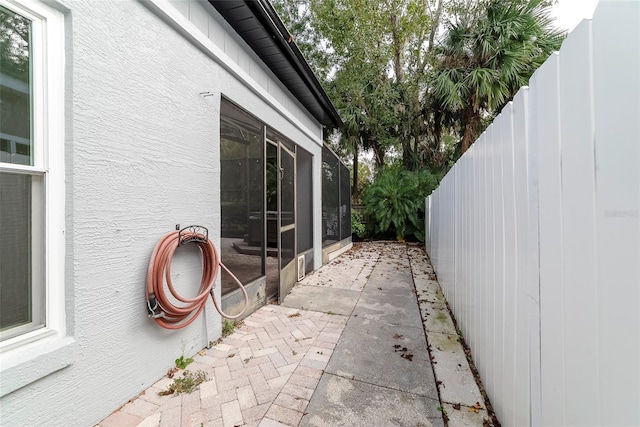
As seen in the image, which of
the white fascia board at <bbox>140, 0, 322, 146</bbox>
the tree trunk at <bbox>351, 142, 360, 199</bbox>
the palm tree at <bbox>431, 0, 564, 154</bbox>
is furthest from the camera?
the tree trunk at <bbox>351, 142, 360, 199</bbox>

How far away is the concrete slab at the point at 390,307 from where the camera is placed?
3.12m

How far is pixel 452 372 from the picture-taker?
210 cm

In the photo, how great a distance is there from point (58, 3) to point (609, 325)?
105 inches

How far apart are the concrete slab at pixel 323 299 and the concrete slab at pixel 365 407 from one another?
1358 mm

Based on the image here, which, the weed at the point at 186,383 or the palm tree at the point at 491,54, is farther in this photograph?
the palm tree at the point at 491,54

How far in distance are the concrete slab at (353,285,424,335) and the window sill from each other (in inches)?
102

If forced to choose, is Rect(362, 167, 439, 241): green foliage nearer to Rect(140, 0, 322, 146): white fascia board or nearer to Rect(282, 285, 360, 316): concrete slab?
Rect(282, 285, 360, 316): concrete slab

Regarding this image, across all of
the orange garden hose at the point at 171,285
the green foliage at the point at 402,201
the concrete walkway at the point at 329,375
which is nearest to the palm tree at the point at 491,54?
the green foliage at the point at 402,201

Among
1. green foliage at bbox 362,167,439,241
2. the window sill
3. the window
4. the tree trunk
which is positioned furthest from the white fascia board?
the tree trunk

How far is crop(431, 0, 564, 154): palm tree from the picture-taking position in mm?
6590

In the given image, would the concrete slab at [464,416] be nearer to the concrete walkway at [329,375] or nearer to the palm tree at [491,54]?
the concrete walkway at [329,375]

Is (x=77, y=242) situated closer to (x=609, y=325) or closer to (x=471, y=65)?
(x=609, y=325)

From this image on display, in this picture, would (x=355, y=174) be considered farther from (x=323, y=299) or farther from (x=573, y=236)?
(x=573, y=236)

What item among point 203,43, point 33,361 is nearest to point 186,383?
point 33,361
